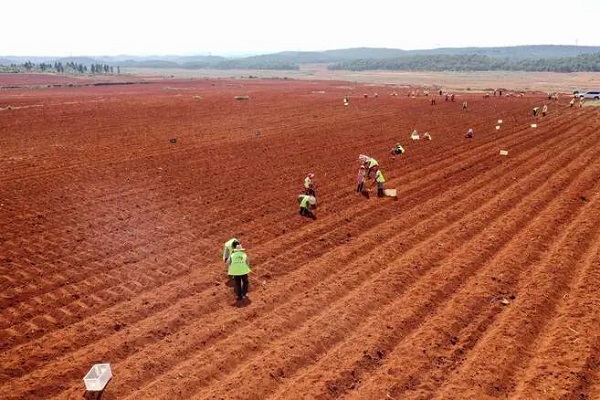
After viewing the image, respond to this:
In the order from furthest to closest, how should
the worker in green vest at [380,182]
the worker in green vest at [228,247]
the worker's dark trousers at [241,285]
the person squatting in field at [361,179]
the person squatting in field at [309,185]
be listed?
the person squatting in field at [361,179] < the worker in green vest at [380,182] < the person squatting in field at [309,185] < the worker in green vest at [228,247] < the worker's dark trousers at [241,285]

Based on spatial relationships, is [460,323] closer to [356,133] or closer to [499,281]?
[499,281]

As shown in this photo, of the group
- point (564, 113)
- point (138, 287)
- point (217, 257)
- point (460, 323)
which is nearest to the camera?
point (460, 323)

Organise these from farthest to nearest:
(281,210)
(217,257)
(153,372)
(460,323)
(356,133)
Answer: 1. (356,133)
2. (281,210)
3. (217,257)
4. (460,323)
5. (153,372)

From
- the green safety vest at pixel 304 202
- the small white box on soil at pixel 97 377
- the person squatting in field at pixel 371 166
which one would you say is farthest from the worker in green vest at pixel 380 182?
the small white box on soil at pixel 97 377

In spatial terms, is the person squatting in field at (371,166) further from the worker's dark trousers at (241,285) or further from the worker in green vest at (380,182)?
the worker's dark trousers at (241,285)

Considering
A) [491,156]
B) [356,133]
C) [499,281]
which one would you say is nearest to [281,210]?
[499,281]

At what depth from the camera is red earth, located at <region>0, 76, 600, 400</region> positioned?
7891 mm

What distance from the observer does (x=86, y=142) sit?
2780 centimetres

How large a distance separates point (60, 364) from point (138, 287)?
2.76 meters

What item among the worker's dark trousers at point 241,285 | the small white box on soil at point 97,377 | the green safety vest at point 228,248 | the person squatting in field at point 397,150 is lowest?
the small white box on soil at point 97,377

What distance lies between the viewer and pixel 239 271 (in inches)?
393

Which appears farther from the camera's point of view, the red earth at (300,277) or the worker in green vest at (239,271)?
the worker in green vest at (239,271)

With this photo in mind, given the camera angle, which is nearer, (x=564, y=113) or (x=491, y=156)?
(x=491, y=156)

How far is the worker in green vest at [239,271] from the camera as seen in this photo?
998cm
